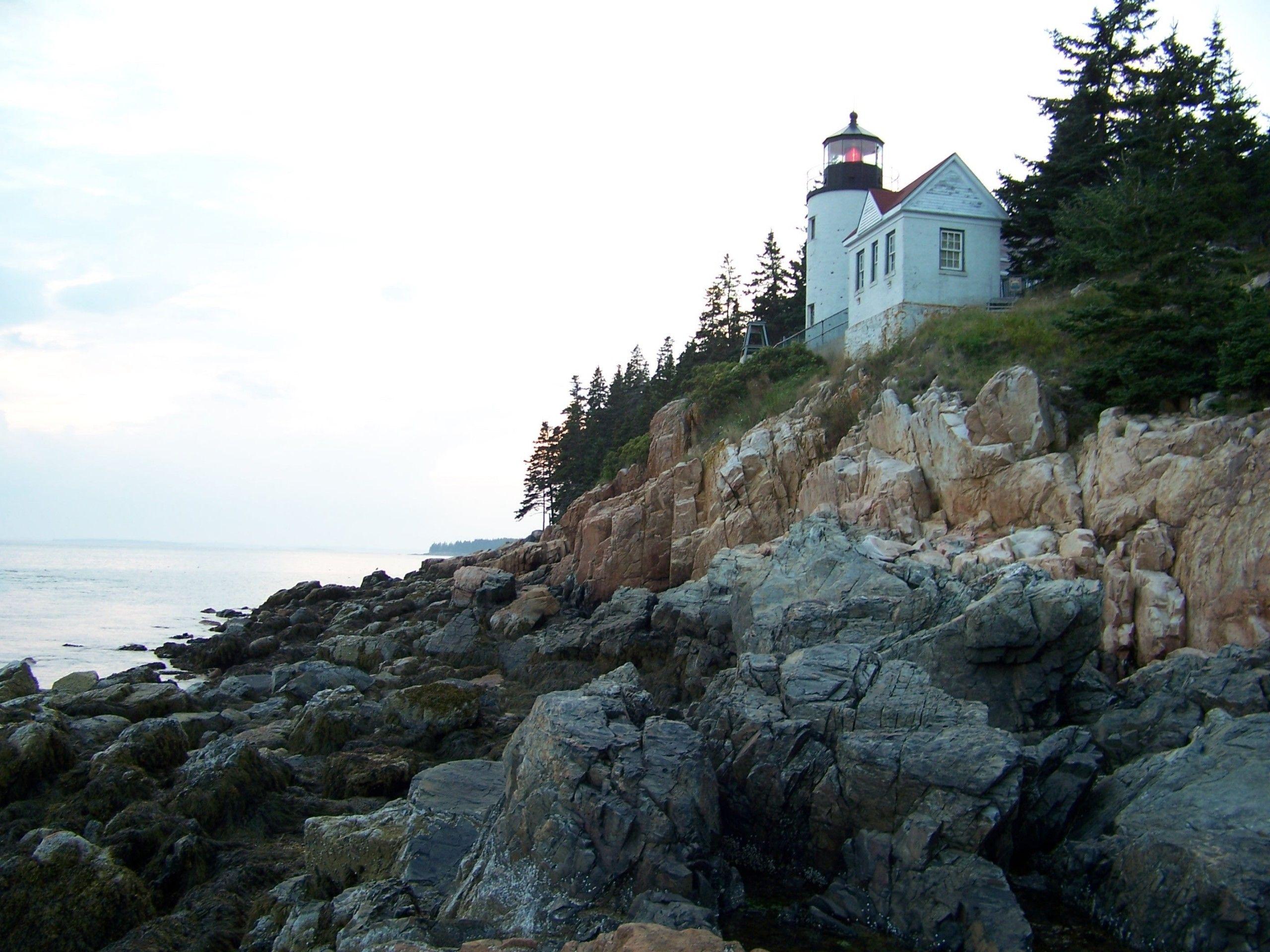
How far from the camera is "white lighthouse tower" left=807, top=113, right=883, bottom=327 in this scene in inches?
1341

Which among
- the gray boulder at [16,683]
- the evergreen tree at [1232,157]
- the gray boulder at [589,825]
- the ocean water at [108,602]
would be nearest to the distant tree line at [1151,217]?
the evergreen tree at [1232,157]

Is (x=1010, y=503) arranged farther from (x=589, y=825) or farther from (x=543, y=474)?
(x=543, y=474)

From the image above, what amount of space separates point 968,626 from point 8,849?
11.7 metres

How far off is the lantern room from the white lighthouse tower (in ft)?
0.07

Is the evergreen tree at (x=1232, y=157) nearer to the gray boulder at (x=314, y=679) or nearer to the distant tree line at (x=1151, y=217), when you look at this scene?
the distant tree line at (x=1151, y=217)

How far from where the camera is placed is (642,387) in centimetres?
5659

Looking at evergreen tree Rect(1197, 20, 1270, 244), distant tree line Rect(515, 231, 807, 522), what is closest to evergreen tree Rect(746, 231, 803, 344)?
distant tree line Rect(515, 231, 807, 522)

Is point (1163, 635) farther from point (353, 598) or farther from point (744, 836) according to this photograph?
point (353, 598)

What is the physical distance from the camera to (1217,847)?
7723 millimetres

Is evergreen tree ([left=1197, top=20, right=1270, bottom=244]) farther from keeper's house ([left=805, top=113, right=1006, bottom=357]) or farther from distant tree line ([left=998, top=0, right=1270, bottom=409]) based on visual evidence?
keeper's house ([left=805, top=113, right=1006, bottom=357])

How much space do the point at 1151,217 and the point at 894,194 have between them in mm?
13056

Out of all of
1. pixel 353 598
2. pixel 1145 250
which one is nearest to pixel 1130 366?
pixel 1145 250

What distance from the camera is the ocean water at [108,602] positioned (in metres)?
29.1

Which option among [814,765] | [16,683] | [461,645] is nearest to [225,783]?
[814,765]
